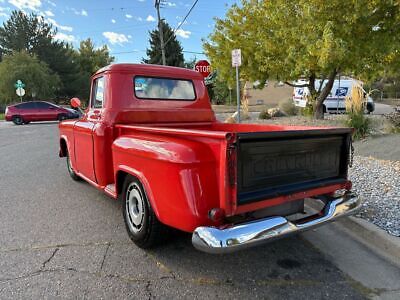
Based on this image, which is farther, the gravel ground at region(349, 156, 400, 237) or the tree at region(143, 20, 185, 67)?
the tree at region(143, 20, 185, 67)

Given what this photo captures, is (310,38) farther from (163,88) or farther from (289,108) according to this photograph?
(289,108)

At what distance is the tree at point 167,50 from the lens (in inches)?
1711

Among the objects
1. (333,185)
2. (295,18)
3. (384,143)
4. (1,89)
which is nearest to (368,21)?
(295,18)

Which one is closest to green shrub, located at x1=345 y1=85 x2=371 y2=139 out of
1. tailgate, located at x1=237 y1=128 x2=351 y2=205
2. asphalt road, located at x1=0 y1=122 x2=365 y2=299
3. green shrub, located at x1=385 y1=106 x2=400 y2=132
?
green shrub, located at x1=385 y1=106 x2=400 y2=132

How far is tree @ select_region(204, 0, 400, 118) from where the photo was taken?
29.3 feet

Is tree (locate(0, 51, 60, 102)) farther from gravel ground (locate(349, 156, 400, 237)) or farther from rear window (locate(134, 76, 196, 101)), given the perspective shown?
gravel ground (locate(349, 156, 400, 237))

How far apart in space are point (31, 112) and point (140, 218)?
72.8ft

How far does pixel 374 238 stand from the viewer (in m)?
3.49

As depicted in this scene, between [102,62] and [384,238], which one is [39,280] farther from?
[102,62]

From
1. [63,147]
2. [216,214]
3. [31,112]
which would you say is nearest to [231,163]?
[216,214]

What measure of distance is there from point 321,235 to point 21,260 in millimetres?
3205

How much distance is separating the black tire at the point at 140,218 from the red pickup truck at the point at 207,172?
1 centimetres

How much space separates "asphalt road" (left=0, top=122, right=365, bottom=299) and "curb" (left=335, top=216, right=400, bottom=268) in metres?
0.58

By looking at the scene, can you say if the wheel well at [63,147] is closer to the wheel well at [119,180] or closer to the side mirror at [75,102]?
the side mirror at [75,102]
